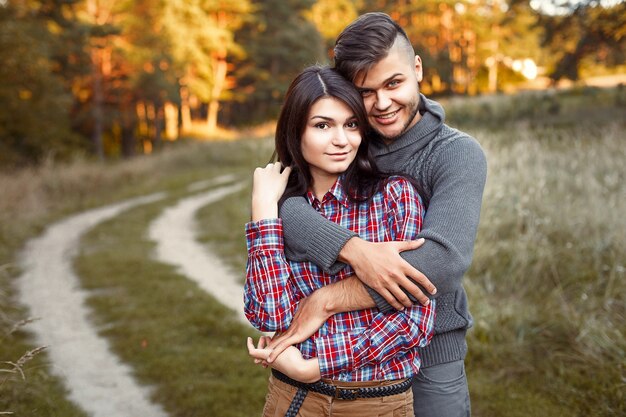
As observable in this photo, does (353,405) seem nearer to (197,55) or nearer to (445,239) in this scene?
(445,239)

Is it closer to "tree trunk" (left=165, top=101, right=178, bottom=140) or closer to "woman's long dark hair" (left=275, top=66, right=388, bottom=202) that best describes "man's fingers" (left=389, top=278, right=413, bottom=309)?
"woman's long dark hair" (left=275, top=66, right=388, bottom=202)

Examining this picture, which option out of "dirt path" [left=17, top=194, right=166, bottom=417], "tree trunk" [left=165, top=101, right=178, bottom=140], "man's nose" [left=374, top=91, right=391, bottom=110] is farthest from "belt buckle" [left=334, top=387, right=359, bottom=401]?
"tree trunk" [left=165, top=101, right=178, bottom=140]

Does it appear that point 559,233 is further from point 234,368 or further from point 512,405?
point 234,368

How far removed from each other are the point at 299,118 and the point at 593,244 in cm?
480

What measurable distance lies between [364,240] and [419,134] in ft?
1.94

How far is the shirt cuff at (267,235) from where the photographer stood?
203 centimetres

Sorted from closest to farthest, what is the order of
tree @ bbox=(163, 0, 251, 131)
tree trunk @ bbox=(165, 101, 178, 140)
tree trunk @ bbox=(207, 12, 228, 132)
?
tree @ bbox=(163, 0, 251, 131) < tree trunk @ bbox=(165, 101, 178, 140) < tree trunk @ bbox=(207, 12, 228, 132)

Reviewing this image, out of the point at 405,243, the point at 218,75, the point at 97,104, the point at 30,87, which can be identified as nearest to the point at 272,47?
the point at 218,75

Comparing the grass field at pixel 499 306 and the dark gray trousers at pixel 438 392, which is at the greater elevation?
the dark gray trousers at pixel 438 392

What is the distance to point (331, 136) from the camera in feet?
6.91

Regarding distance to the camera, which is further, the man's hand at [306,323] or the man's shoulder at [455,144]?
the man's shoulder at [455,144]

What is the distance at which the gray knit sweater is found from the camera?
76.8 inches

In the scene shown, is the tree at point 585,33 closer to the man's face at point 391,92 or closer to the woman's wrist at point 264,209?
the man's face at point 391,92

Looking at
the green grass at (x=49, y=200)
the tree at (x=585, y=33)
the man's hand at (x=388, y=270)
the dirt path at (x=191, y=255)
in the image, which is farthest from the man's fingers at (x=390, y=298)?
the tree at (x=585, y=33)
